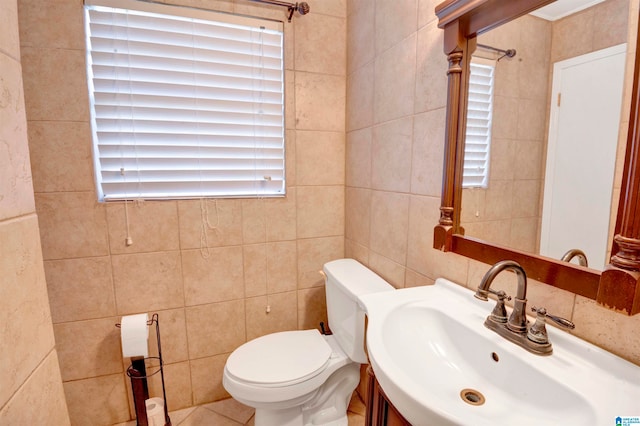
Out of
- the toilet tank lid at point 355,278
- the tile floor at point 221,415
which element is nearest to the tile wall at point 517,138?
the toilet tank lid at point 355,278

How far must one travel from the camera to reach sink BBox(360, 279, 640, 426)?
0.57m

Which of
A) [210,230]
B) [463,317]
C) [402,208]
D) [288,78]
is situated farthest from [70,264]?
[463,317]

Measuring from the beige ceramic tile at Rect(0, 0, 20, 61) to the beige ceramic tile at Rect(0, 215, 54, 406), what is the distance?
297mm

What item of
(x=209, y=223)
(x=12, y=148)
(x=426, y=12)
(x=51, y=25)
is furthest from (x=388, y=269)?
(x=51, y=25)

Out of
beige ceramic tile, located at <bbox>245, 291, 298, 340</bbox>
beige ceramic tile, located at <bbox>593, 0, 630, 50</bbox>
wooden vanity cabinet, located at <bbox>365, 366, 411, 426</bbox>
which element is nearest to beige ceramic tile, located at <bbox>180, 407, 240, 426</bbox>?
beige ceramic tile, located at <bbox>245, 291, 298, 340</bbox>

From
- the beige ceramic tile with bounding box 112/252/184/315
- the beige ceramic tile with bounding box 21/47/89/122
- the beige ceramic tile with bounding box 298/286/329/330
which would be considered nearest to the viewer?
the beige ceramic tile with bounding box 21/47/89/122

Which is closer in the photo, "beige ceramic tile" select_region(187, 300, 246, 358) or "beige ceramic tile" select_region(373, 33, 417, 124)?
"beige ceramic tile" select_region(373, 33, 417, 124)

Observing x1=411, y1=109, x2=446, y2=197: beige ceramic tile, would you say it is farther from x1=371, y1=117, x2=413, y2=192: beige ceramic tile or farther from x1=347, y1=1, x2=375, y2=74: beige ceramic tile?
x1=347, y1=1, x2=375, y2=74: beige ceramic tile

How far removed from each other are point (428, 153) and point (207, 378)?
1.65 meters

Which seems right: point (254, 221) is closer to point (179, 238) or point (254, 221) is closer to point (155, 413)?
point (179, 238)

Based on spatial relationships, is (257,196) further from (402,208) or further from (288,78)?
(402,208)

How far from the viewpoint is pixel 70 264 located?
141 centimetres

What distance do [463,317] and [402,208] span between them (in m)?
0.54

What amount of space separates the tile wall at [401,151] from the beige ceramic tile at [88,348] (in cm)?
132
